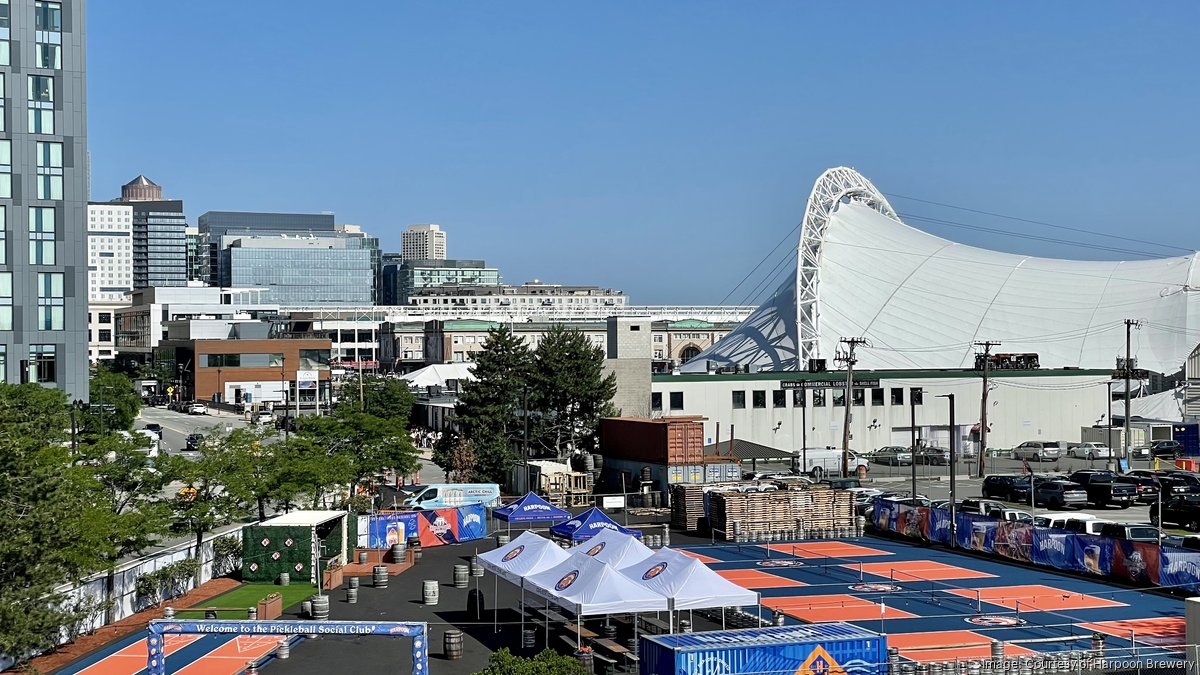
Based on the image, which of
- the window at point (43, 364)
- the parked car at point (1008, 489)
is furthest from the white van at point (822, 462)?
the window at point (43, 364)

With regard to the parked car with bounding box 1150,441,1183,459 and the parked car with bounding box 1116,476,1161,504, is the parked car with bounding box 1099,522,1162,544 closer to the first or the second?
the parked car with bounding box 1116,476,1161,504

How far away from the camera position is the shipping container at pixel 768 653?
23016mm

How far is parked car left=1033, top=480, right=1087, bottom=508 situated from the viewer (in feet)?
190

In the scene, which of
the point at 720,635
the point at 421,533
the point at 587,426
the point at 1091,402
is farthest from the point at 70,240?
the point at 1091,402

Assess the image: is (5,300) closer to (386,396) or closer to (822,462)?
(386,396)

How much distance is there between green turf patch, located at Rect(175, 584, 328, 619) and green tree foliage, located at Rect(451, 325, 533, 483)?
88.5ft

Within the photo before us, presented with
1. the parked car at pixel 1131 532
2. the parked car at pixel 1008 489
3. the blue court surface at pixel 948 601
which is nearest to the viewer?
the blue court surface at pixel 948 601

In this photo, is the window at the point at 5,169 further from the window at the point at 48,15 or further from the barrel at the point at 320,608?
the barrel at the point at 320,608

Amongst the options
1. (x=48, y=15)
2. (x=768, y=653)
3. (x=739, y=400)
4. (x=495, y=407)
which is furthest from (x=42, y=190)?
(x=768, y=653)

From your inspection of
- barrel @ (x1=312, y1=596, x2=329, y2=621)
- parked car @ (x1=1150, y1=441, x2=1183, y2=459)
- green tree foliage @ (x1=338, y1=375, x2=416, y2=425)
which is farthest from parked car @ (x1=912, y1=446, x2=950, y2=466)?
barrel @ (x1=312, y1=596, x2=329, y2=621)

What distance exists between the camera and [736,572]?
41969 mm

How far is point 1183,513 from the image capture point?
5141 cm

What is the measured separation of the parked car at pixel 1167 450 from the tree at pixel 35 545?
68208 mm

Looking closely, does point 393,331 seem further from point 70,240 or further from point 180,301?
point 70,240
